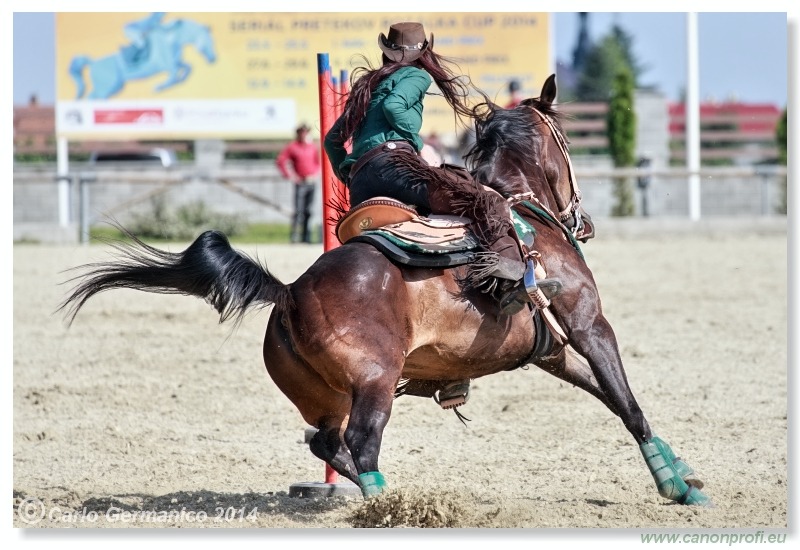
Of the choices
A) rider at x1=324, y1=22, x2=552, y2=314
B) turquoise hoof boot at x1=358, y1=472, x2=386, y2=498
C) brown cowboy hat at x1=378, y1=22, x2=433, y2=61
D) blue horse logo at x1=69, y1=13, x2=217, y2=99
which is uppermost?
blue horse logo at x1=69, y1=13, x2=217, y2=99

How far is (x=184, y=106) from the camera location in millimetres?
22094

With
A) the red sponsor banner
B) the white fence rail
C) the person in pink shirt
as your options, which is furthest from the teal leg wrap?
the red sponsor banner

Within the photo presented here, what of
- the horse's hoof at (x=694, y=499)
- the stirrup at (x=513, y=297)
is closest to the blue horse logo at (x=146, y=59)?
the stirrup at (x=513, y=297)

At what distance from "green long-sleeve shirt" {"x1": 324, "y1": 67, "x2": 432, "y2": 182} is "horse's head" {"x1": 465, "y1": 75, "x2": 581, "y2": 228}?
0.57m

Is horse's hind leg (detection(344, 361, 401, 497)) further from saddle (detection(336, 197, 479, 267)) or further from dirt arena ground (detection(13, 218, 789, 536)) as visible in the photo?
saddle (detection(336, 197, 479, 267))

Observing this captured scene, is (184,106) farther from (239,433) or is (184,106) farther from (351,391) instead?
(351,391)

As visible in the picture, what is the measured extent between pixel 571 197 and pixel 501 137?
50 centimetres

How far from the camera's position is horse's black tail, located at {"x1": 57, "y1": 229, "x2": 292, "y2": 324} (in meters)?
4.74

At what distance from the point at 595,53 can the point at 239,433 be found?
3949cm

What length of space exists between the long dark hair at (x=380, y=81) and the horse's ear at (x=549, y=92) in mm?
536

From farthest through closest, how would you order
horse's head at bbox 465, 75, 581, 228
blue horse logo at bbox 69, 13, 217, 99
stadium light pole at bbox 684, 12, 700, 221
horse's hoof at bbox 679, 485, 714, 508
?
blue horse logo at bbox 69, 13, 217, 99
stadium light pole at bbox 684, 12, 700, 221
horse's head at bbox 465, 75, 581, 228
horse's hoof at bbox 679, 485, 714, 508

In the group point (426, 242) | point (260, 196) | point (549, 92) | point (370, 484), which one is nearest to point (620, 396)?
point (426, 242)

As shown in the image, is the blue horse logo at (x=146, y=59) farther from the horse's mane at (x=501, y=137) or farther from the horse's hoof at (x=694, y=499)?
the horse's hoof at (x=694, y=499)

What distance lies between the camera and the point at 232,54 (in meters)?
22.1
